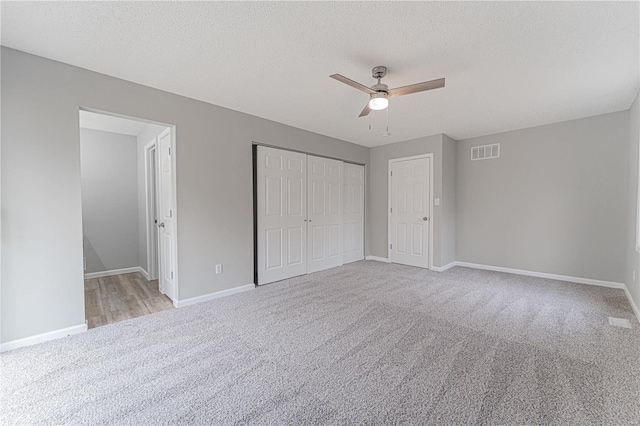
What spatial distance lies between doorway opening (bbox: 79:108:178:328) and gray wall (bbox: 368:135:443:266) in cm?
396

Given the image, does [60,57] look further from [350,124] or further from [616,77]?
[616,77]

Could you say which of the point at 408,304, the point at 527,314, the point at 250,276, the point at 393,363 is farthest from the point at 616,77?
the point at 250,276

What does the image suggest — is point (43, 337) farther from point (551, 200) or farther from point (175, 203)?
point (551, 200)

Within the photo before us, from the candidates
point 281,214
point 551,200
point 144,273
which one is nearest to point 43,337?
point 144,273

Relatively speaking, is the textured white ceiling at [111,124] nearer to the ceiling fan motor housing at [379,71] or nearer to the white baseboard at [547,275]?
the ceiling fan motor housing at [379,71]

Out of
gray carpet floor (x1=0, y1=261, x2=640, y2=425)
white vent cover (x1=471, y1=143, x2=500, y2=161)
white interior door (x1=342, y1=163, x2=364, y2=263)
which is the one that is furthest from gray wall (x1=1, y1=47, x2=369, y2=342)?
white vent cover (x1=471, y1=143, x2=500, y2=161)

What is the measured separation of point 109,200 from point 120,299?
7.06ft

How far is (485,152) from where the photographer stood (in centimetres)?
507

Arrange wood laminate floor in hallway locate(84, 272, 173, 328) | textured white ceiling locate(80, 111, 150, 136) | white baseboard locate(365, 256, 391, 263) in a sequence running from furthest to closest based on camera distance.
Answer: white baseboard locate(365, 256, 391, 263)
textured white ceiling locate(80, 111, 150, 136)
wood laminate floor in hallway locate(84, 272, 173, 328)

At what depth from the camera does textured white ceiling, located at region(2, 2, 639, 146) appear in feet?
6.09

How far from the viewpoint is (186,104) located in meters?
3.33

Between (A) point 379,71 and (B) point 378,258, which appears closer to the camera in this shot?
(A) point 379,71

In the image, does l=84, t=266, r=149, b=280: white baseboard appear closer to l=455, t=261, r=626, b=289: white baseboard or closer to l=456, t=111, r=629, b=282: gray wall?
l=455, t=261, r=626, b=289: white baseboard

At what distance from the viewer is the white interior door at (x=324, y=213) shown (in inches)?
194
